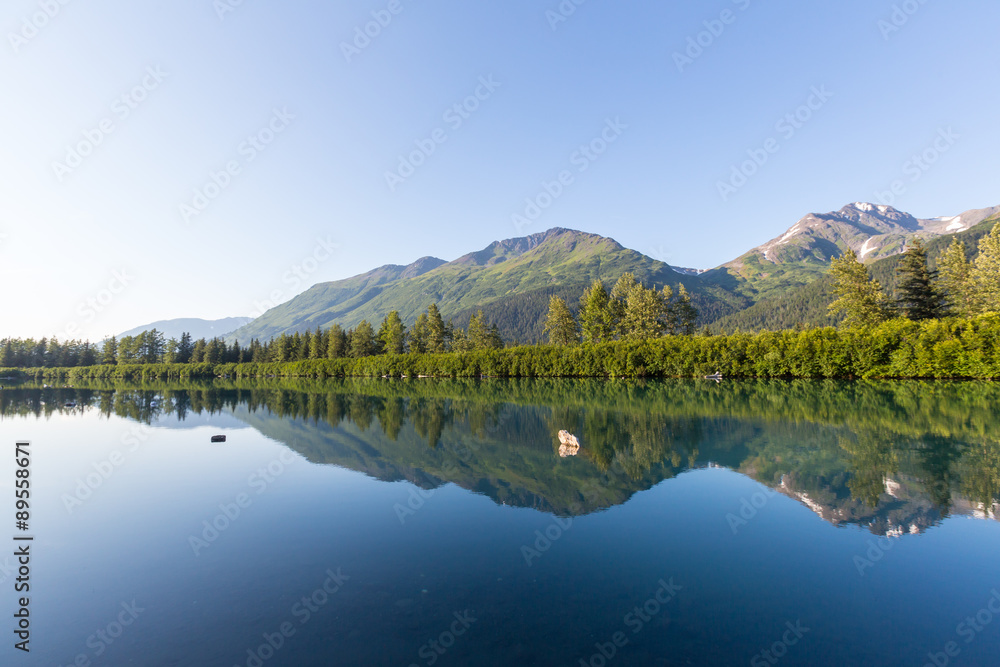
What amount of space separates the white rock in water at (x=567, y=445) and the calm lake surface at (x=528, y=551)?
12 cm

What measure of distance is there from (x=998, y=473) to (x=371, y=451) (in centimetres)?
2436

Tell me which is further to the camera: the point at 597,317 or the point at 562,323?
the point at 562,323

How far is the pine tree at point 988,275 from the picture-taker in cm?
5375

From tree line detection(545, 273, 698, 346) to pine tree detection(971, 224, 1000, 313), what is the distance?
36613 millimetres

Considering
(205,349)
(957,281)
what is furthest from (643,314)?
(205,349)

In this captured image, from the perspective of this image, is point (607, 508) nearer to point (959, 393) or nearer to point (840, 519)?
point (840, 519)

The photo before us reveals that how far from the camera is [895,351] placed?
52500 millimetres

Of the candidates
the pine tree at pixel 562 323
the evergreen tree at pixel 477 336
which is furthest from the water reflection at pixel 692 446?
the evergreen tree at pixel 477 336

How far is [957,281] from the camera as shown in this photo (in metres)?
60.5

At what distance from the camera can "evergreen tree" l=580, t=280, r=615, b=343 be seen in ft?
271

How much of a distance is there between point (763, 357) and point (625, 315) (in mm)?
26901

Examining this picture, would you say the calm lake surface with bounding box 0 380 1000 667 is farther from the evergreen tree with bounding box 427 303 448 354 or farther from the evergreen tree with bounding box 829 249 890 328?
the evergreen tree with bounding box 427 303 448 354

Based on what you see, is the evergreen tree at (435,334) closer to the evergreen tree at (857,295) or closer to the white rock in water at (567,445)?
the evergreen tree at (857,295)

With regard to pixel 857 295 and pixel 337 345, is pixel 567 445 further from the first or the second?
pixel 337 345
